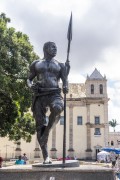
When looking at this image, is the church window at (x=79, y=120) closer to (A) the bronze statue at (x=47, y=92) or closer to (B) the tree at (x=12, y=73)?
(B) the tree at (x=12, y=73)

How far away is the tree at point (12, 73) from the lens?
666 inches

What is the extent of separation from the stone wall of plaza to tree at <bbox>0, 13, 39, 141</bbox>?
27.5 m

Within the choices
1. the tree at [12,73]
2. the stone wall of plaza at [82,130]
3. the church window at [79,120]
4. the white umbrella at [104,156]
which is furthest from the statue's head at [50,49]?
the church window at [79,120]

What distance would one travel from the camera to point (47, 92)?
5.32 metres

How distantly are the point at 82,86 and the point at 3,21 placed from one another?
118 feet

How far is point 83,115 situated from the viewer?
4828cm

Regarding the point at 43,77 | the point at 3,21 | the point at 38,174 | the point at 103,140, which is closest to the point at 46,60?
the point at 43,77

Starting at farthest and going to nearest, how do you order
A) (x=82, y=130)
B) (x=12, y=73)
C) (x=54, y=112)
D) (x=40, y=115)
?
1. (x=82, y=130)
2. (x=12, y=73)
3. (x=40, y=115)
4. (x=54, y=112)

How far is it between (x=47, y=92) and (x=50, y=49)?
34.5 inches

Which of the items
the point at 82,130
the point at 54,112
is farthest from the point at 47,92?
the point at 82,130

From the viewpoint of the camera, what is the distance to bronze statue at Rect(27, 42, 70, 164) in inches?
207

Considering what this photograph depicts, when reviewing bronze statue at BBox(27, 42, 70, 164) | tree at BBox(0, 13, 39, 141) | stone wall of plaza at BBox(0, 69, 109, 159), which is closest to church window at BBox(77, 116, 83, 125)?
stone wall of plaza at BBox(0, 69, 109, 159)

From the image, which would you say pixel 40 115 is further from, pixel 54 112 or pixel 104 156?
pixel 104 156

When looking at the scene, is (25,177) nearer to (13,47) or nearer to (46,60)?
(46,60)
